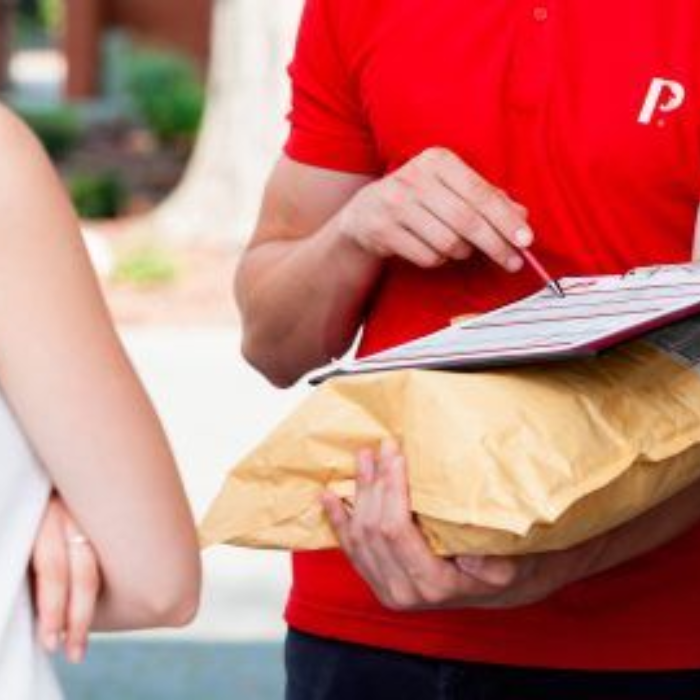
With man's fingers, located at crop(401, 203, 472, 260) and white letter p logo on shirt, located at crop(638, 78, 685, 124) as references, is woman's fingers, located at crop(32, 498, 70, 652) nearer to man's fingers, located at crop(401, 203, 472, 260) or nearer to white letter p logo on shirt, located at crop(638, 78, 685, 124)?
man's fingers, located at crop(401, 203, 472, 260)

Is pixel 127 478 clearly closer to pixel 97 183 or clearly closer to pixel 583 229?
pixel 583 229

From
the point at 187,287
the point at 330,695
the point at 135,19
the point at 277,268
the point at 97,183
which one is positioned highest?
the point at 277,268

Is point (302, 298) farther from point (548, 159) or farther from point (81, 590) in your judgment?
point (81, 590)

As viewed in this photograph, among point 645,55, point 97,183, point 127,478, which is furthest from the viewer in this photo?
point 97,183

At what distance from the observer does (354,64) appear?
270cm

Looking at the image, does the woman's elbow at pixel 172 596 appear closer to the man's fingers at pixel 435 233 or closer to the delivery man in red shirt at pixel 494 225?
the delivery man in red shirt at pixel 494 225

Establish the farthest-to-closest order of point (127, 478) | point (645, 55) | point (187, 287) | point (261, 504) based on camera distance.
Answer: point (187, 287)
point (645, 55)
point (261, 504)
point (127, 478)

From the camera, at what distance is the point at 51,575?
1975 mm

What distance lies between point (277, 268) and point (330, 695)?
0.51m

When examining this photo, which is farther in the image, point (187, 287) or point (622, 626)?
point (187, 287)

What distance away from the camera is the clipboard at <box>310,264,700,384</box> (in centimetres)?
202

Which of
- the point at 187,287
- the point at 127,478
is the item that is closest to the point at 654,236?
the point at 127,478

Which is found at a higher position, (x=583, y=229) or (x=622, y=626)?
(x=583, y=229)

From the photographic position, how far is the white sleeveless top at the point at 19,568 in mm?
1927
